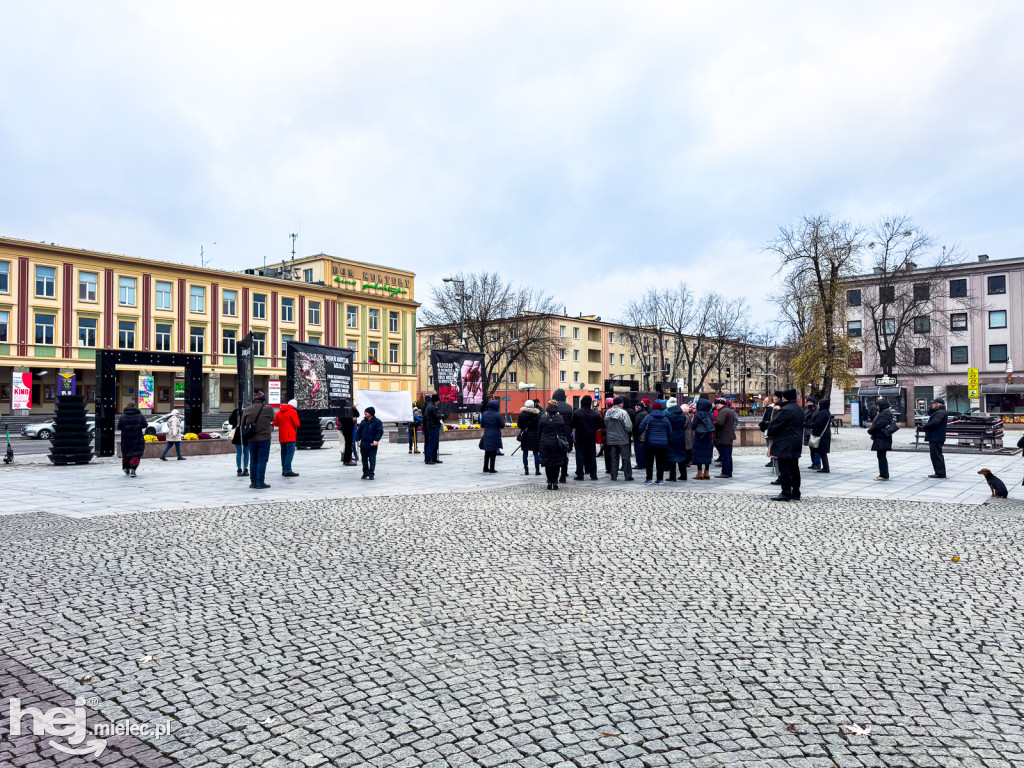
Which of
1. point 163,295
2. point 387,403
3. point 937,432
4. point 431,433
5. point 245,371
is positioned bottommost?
point 431,433

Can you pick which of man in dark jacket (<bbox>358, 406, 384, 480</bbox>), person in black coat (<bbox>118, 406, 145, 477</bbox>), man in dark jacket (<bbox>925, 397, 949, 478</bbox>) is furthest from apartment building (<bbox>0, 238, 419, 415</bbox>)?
man in dark jacket (<bbox>925, 397, 949, 478</bbox>)

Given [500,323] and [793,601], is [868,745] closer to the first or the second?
[793,601]

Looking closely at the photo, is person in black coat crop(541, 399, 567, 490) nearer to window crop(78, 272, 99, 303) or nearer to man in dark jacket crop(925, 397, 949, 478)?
man in dark jacket crop(925, 397, 949, 478)

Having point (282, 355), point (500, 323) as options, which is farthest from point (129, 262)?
point (500, 323)

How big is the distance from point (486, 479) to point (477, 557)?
847 cm

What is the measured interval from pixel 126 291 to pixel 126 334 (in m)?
3.27

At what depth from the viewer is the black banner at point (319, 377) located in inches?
964

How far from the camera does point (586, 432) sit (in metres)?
14.9

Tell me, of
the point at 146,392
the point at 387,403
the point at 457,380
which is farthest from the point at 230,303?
the point at 146,392

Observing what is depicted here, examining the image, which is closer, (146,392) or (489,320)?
(146,392)

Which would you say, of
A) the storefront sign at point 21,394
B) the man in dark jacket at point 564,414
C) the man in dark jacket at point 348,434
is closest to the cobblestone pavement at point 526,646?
the man in dark jacket at point 564,414

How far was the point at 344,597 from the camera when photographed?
5.78 metres

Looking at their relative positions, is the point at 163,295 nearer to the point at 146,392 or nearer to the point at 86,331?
the point at 86,331

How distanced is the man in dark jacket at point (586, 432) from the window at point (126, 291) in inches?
1983
